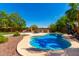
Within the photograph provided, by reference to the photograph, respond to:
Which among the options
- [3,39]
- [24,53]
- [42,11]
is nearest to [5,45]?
[3,39]

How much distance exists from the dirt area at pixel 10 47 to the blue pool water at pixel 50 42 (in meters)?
0.30

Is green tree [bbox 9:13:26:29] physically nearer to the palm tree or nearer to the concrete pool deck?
the concrete pool deck

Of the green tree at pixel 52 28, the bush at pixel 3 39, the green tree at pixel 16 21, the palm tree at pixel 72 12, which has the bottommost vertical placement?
the bush at pixel 3 39

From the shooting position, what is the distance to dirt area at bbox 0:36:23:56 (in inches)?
140

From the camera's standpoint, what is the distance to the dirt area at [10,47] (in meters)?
3.57

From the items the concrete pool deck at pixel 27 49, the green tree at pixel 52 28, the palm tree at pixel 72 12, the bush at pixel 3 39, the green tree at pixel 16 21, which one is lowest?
the concrete pool deck at pixel 27 49

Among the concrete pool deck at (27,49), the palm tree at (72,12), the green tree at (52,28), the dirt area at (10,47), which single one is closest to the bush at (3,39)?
the dirt area at (10,47)

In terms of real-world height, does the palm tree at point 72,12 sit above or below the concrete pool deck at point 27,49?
above

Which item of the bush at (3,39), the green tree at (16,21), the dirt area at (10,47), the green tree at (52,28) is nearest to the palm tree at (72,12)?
the green tree at (52,28)

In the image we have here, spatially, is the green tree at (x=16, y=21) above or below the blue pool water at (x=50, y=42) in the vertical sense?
above

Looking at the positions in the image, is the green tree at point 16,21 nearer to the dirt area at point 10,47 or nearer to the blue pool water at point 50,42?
the dirt area at point 10,47

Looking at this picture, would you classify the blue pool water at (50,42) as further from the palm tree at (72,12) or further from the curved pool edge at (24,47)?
the palm tree at (72,12)

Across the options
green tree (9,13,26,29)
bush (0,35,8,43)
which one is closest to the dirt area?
bush (0,35,8,43)

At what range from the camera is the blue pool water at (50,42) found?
3619 millimetres
